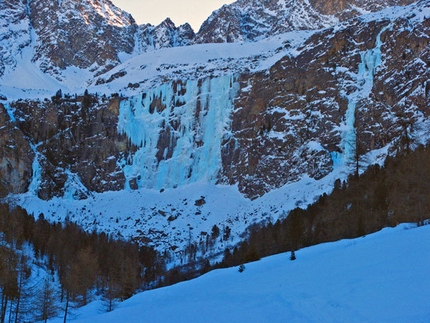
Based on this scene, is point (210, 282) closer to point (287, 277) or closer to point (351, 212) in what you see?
point (287, 277)

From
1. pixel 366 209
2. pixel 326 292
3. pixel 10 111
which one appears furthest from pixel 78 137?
pixel 326 292

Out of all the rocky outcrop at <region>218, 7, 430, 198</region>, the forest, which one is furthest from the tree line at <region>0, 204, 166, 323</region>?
the rocky outcrop at <region>218, 7, 430, 198</region>

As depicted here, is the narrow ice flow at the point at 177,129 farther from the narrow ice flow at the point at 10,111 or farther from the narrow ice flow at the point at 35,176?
the narrow ice flow at the point at 10,111

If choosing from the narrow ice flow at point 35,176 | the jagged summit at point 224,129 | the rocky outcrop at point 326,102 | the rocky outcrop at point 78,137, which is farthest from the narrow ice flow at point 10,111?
the rocky outcrop at point 326,102

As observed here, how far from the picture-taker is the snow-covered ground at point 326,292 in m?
13.5

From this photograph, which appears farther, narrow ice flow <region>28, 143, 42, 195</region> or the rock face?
narrow ice flow <region>28, 143, 42, 195</region>

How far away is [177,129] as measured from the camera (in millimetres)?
152000

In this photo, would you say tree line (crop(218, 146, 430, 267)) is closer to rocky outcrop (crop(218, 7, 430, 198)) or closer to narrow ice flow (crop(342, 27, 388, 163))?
rocky outcrop (crop(218, 7, 430, 198))

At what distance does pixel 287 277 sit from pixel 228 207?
319 ft

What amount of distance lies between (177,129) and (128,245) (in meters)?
63.8

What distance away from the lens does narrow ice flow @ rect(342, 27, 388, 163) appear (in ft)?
372

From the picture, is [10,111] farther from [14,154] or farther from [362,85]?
[362,85]

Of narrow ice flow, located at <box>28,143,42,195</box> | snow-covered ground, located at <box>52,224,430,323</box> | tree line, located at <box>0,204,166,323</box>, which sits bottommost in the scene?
tree line, located at <box>0,204,166,323</box>

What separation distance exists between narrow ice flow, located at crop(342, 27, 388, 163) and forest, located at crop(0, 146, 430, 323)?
116 ft
